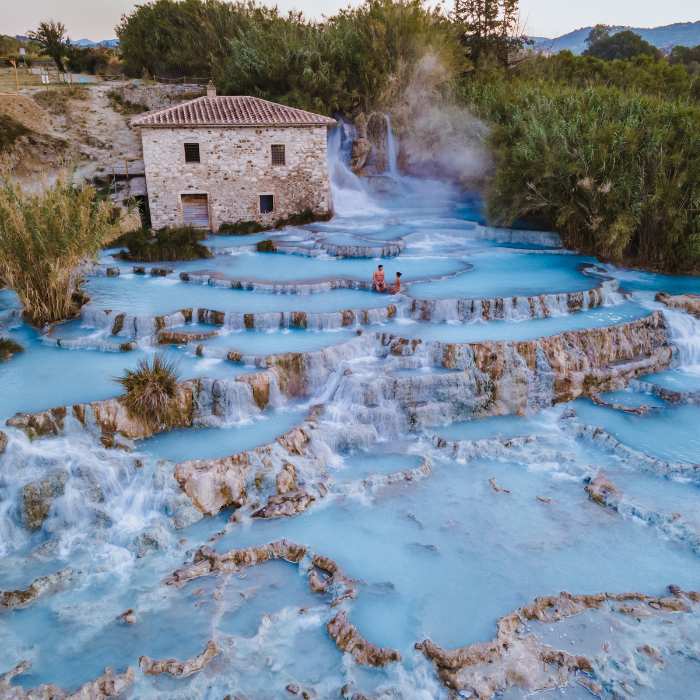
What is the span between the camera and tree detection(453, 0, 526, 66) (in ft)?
106

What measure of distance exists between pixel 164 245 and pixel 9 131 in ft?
33.2

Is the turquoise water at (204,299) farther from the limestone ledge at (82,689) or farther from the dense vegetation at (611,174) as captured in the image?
the limestone ledge at (82,689)

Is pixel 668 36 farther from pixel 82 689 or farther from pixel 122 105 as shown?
pixel 82 689

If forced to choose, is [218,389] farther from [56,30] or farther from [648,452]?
[56,30]

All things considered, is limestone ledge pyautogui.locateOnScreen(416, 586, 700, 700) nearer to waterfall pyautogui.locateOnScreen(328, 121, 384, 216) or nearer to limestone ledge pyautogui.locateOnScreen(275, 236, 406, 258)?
limestone ledge pyautogui.locateOnScreen(275, 236, 406, 258)

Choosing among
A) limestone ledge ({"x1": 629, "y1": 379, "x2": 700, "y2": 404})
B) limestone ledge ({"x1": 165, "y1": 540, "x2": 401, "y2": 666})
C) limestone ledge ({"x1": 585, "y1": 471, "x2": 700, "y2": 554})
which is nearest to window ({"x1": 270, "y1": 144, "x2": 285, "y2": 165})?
limestone ledge ({"x1": 629, "y1": 379, "x2": 700, "y2": 404})

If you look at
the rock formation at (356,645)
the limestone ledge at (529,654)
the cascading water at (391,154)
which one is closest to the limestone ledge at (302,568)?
the rock formation at (356,645)

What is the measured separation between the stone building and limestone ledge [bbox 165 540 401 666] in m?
16.4

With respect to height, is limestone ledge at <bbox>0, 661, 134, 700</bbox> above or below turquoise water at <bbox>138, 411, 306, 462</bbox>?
below

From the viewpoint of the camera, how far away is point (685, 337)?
14.9 m

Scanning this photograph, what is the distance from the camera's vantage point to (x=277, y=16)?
33.8 meters

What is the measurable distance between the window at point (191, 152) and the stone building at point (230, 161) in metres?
0.03

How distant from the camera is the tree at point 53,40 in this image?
116ft

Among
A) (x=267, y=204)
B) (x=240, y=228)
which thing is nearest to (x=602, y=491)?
(x=240, y=228)
